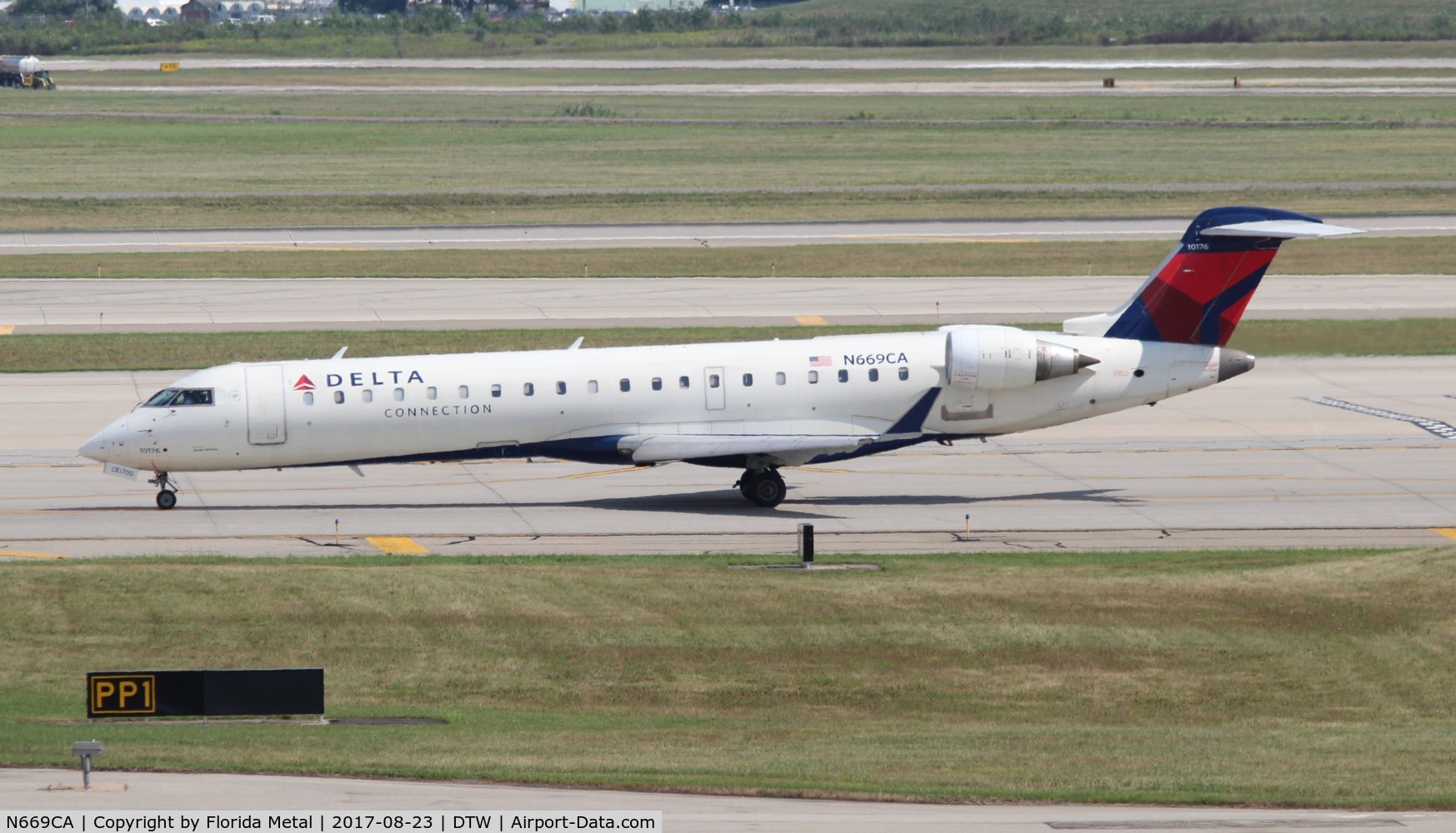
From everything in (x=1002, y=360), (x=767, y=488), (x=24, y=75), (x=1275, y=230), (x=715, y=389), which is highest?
(x=24, y=75)

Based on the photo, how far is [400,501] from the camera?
35812 millimetres

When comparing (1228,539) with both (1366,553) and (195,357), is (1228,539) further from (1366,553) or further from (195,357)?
(195,357)

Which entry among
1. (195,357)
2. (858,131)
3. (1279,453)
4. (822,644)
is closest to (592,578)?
(822,644)

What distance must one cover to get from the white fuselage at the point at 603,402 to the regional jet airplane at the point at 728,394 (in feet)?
0.11

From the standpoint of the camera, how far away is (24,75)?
14700 cm

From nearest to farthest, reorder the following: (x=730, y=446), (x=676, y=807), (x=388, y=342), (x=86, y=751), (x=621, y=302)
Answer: (x=86, y=751)
(x=676, y=807)
(x=730, y=446)
(x=388, y=342)
(x=621, y=302)

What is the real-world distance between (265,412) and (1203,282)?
61.9ft

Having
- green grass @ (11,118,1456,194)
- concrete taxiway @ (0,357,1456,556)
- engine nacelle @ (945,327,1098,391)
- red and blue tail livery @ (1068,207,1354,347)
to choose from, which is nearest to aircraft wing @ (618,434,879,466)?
concrete taxiway @ (0,357,1456,556)

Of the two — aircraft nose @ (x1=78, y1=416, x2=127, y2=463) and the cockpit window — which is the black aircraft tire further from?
aircraft nose @ (x1=78, y1=416, x2=127, y2=463)

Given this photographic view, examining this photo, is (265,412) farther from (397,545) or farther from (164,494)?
(397,545)

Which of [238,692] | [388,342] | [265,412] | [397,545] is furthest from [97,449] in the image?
[388,342]

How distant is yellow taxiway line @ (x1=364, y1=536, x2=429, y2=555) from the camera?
103 feet

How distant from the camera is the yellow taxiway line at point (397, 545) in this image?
31.3 meters

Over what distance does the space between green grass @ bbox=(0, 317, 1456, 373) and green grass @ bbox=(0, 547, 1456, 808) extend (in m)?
20.2
